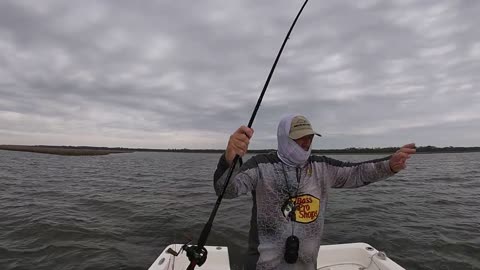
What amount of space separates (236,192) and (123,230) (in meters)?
7.98

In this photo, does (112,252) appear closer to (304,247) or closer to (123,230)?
(123,230)

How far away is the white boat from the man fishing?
7.69 ft

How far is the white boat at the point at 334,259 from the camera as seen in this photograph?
4.99 m

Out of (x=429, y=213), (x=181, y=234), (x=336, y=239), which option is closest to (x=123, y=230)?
(x=181, y=234)

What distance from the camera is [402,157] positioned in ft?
9.68

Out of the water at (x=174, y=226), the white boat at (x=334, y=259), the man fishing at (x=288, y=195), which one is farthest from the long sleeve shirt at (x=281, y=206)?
the white boat at (x=334, y=259)

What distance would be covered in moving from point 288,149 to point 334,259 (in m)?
3.29

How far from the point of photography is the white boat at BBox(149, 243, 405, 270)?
4.99 meters

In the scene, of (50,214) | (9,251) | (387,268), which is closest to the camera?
(387,268)

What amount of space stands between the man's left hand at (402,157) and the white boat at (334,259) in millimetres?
2554

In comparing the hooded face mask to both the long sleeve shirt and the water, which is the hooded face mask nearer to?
the long sleeve shirt

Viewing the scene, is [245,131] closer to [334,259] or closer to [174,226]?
[334,259]

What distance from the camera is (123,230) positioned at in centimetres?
961

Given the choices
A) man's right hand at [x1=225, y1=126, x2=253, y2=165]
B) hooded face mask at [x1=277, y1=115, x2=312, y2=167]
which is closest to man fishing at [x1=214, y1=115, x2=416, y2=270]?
hooded face mask at [x1=277, y1=115, x2=312, y2=167]
